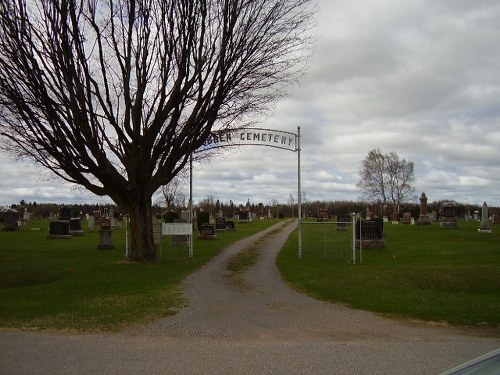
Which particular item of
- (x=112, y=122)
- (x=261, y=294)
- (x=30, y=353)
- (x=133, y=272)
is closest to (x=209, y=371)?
(x=30, y=353)

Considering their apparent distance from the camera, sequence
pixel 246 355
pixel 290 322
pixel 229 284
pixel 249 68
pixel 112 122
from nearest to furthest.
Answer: pixel 246 355
pixel 290 322
pixel 229 284
pixel 112 122
pixel 249 68

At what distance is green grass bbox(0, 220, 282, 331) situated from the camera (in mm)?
10344

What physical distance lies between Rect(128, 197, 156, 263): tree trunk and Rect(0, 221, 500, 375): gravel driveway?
29.5 feet

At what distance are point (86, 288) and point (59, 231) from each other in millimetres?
22317

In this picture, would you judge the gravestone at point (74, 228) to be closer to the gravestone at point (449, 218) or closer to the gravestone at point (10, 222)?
the gravestone at point (10, 222)

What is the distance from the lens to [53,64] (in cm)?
1770

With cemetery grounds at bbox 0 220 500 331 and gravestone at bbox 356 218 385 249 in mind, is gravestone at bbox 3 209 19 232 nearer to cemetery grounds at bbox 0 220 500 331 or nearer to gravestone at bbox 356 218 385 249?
cemetery grounds at bbox 0 220 500 331

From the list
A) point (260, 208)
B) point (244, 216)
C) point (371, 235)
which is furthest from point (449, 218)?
point (260, 208)

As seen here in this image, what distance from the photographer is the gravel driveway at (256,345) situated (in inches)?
266

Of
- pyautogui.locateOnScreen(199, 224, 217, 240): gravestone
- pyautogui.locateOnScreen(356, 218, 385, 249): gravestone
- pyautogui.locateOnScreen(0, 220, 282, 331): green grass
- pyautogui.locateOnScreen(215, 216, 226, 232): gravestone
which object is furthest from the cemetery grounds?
pyautogui.locateOnScreen(215, 216, 226, 232): gravestone

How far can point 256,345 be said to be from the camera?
8078mm

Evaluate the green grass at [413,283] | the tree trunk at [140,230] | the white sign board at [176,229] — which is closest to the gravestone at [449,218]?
the green grass at [413,283]

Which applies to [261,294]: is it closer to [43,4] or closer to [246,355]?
[246,355]

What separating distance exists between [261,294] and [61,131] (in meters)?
9.46
